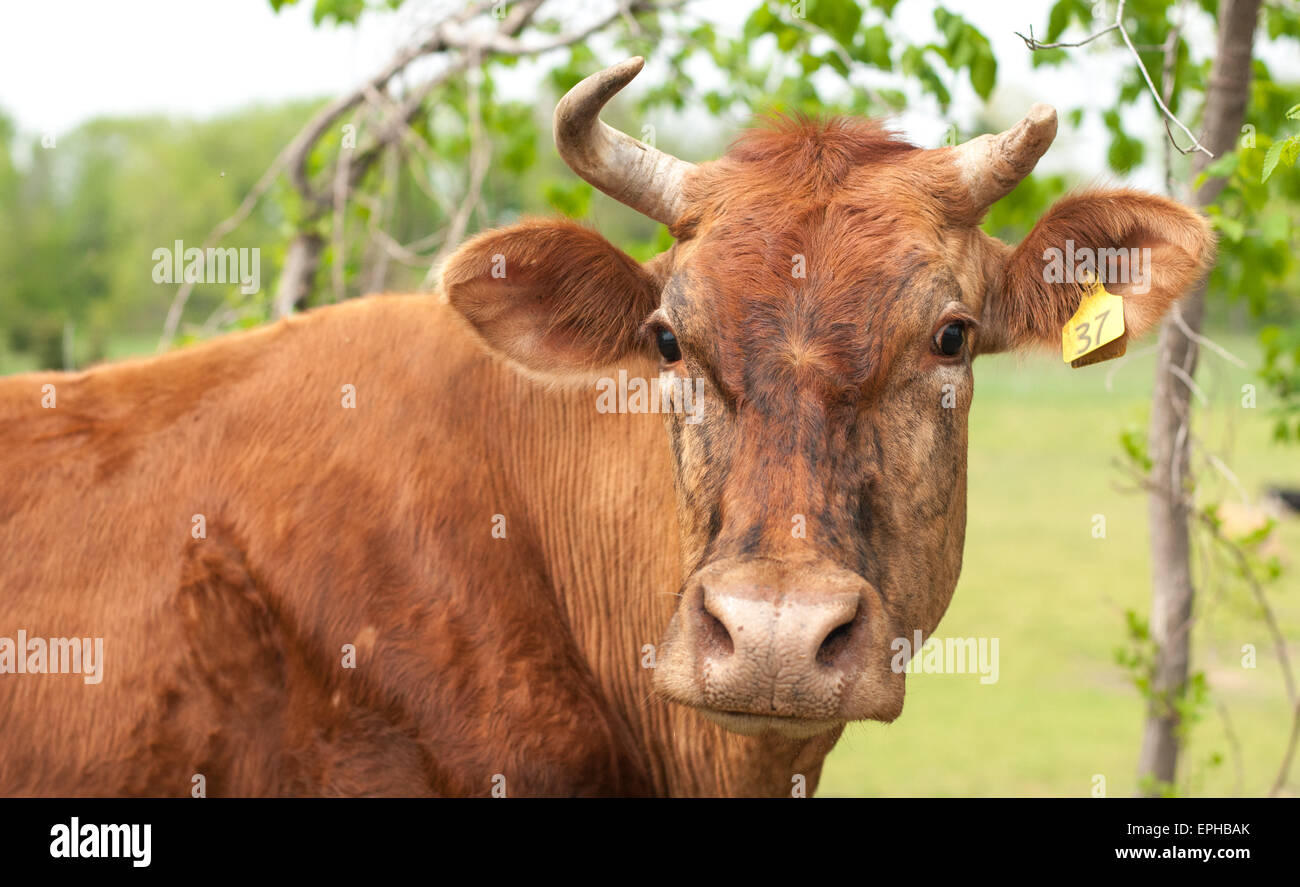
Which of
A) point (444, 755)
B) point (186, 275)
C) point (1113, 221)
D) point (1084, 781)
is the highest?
point (186, 275)

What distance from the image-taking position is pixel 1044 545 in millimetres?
17953

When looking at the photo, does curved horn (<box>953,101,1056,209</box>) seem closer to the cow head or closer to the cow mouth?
the cow head

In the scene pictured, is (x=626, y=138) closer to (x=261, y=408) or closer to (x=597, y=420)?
(x=597, y=420)

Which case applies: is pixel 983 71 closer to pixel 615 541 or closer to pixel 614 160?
pixel 614 160

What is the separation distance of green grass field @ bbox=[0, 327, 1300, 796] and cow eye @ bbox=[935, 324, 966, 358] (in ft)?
1.84

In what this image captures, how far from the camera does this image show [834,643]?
9.21 ft

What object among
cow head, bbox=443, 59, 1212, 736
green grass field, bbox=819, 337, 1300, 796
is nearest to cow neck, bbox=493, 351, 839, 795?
cow head, bbox=443, 59, 1212, 736

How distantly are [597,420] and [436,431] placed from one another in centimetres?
57

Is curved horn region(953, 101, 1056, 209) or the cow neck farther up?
curved horn region(953, 101, 1056, 209)

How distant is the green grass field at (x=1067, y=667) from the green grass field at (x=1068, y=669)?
0.02 metres

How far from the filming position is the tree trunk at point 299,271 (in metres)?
7.18

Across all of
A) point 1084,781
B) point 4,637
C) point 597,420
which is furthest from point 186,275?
point 1084,781

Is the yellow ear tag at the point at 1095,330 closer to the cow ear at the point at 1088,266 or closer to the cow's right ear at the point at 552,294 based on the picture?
the cow ear at the point at 1088,266

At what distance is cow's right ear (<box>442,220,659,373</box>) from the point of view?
373 cm
